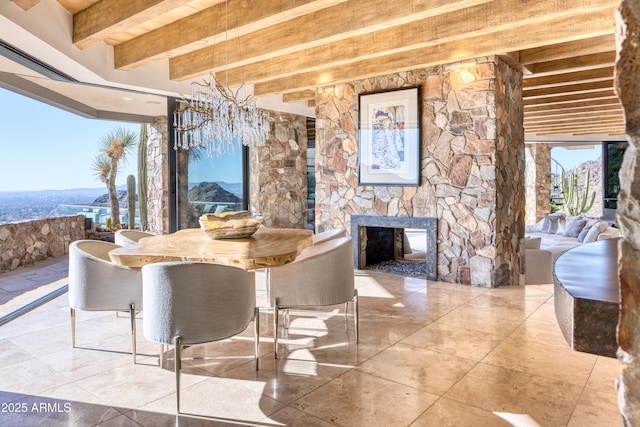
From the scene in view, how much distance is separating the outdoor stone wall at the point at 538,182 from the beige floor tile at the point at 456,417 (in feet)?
37.2

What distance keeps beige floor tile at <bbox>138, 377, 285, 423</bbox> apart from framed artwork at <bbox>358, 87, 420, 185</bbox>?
3524 millimetres

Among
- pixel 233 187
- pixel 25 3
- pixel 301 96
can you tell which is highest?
pixel 301 96

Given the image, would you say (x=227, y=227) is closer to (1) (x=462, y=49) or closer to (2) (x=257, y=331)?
(2) (x=257, y=331)

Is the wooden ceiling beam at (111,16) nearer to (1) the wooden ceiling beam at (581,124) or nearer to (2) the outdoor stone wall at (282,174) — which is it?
(2) the outdoor stone wall at (282,174)

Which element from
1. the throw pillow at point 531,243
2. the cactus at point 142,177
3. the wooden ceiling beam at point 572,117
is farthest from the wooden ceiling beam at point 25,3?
the wooden ceiling beam at point 572,117

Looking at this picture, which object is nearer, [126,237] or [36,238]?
[126,237]

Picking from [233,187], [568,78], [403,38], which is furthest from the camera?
[233,187]

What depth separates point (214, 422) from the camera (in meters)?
2.12

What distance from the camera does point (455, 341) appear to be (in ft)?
10.5

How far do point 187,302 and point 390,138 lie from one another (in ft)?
12.6

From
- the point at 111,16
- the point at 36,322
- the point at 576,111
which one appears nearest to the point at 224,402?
the point at 36,322

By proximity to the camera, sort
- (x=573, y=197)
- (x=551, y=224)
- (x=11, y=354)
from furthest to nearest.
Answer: (x=573, y=197) < (x=551, y=224) < (x=11, y=354)

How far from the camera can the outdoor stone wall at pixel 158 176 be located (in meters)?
7.43

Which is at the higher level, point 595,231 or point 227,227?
point 227,227
